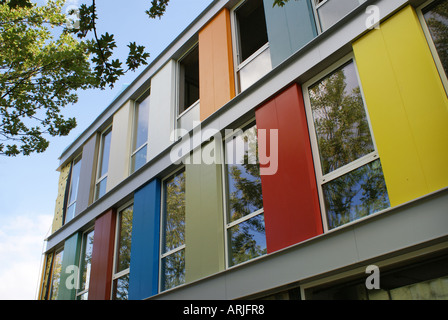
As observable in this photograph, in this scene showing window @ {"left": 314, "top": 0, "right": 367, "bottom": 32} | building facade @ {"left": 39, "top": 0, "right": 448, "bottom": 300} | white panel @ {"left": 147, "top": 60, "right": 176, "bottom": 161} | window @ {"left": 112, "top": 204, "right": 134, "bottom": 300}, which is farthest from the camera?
white panel @ {"left": 147, "top": 60, "right": 176, "bottom": 161}

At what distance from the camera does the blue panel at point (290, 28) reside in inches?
285

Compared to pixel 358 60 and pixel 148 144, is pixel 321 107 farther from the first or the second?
pixel 148 144

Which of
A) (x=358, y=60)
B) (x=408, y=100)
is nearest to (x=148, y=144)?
(x=358, y=60)

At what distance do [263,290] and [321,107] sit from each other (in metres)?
2.94

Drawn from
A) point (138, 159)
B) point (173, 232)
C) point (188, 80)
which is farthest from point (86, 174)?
point (173, 232)

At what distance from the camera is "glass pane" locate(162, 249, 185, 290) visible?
807 cm

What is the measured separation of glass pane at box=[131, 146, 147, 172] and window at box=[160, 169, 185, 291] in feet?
4.59

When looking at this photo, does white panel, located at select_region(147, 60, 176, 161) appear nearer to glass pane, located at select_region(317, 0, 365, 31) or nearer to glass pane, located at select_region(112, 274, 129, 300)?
glass pane, located at select_region(112, 274, 129, 300)

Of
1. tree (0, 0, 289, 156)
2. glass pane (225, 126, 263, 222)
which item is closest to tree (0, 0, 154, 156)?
tree (0, 0, 289, 156)

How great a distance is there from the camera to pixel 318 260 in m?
5.54

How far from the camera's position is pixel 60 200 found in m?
14.5

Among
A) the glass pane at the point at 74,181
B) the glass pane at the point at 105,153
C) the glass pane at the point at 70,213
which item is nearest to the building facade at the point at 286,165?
the glass pane at the point at 105,153

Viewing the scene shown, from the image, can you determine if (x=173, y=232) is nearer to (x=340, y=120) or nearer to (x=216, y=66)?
(x=216, y=66)

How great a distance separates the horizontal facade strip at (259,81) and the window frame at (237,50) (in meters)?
0.36
